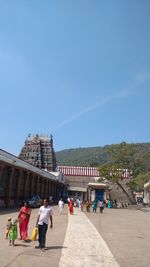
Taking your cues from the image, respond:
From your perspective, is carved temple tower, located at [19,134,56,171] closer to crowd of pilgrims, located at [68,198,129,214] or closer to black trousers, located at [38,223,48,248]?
crowd of pilgrims, located at [68,198,129,214]

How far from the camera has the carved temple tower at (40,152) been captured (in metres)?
92.2

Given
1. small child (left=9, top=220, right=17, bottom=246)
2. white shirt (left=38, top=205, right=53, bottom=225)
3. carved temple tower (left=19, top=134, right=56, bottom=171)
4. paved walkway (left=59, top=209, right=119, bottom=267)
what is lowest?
paved walkway (left=59, top=209, right=119, bottom=267)

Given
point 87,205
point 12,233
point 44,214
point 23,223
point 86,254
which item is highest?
point 87,205

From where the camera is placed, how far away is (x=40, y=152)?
308 ft

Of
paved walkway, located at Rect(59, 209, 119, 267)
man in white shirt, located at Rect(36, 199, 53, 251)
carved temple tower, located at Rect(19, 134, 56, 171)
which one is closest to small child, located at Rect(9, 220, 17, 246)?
man in white shirt, located at Rect(36, 199, 53, 251)

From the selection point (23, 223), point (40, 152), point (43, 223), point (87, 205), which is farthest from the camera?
point (40, 152)

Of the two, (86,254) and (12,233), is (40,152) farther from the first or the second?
(86,254)

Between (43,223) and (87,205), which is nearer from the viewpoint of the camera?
(43,223)

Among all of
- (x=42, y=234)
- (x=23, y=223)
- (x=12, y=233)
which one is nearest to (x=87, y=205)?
(x=23, y=223)

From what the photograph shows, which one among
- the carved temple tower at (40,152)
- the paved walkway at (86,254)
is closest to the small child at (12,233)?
the paved walkway at (86,254)

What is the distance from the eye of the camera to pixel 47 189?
6231 cm

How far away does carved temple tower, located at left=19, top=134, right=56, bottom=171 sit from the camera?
303 feet

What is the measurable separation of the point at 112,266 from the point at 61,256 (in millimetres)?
1592

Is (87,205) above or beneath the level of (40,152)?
beneath
